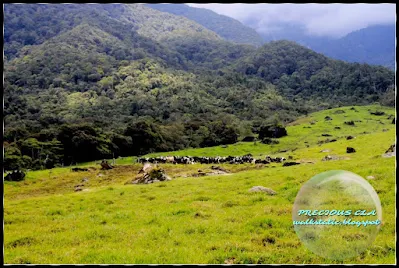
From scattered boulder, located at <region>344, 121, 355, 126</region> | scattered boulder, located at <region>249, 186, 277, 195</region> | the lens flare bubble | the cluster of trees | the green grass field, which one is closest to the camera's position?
the green grass field

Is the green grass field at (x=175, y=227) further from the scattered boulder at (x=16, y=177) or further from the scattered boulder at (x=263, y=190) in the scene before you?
the scattered boulder at (x=16, y=177)

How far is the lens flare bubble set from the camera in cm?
1143

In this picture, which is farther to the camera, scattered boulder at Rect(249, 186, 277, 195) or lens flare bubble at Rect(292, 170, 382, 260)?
scattered boulder at Rect(249, 186, 277, 195)

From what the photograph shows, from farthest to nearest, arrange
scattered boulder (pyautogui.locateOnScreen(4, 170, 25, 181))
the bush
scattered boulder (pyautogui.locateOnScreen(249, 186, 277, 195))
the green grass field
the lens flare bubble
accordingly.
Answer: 1. the bush
2. scattered boulder (pyautogui.locateOnScreen(4, 170, 25, 181))
3. scattered boulder (pyautogui.locateOnScreen(249, 186, 277, 195))
4. the lens flare bubble
5. the green grass field

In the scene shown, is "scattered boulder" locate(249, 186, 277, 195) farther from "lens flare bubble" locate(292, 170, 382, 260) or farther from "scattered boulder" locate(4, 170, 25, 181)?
"scattered boulder" locate(4, 170, 25, 181)

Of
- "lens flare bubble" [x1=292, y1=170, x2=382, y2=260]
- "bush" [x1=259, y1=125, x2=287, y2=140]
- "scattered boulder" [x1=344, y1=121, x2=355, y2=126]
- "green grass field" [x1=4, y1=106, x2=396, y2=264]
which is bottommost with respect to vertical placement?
"bush" [x1=259, y1=125, x2=287, y2=140]

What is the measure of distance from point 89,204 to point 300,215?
45.6 ft

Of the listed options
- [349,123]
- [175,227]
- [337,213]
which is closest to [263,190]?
[175,227]

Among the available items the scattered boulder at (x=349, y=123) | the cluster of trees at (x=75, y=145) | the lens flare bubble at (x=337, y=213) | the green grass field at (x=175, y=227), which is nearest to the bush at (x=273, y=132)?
the cluster of trees at (x=75, y=145)

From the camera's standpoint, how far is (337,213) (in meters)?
12.6

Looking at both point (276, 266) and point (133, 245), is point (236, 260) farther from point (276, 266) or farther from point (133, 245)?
point (133, 245)

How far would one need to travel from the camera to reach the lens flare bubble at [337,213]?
11430mm

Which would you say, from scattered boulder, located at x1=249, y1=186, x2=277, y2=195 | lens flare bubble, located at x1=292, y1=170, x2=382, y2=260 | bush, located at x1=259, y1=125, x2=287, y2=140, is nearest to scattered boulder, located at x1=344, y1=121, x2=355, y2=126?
bush, located at x1=259, y1=125, x2=287, y2=140

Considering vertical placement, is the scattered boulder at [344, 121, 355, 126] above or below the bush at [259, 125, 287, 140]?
above
